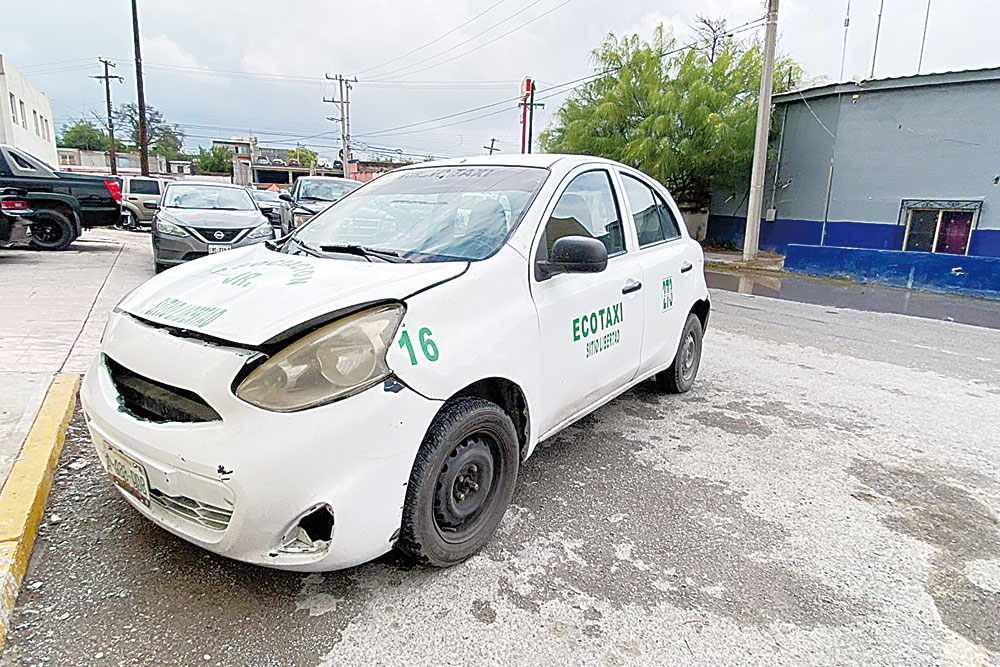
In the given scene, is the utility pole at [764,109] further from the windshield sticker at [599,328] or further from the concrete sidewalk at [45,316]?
the windshield sticker at [599,328]

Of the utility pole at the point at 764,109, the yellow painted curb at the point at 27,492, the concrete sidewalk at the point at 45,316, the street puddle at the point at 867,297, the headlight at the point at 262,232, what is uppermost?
the utility pole at the point at 764,109

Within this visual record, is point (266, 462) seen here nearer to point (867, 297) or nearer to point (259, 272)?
point (259, 272)

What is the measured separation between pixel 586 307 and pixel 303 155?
8888cm

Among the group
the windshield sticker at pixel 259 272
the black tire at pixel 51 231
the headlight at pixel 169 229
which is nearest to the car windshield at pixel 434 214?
the windshield sticker at pixel 259 272

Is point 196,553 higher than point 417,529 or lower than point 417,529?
lower

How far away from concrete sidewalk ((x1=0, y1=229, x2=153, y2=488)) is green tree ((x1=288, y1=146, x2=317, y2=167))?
73.0m

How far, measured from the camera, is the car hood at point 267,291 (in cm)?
209

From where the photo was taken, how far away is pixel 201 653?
6.51 ft

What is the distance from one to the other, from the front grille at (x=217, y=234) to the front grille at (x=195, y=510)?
723cm

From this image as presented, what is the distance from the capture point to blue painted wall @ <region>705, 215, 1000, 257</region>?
53.3 feet

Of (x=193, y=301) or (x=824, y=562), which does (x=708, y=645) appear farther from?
(x=193, y=301)

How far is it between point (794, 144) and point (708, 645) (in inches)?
849

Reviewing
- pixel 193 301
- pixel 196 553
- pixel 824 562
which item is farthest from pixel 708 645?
pixel 193 301

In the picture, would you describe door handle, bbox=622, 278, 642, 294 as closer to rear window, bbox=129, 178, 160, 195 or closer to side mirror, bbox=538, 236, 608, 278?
side mirror, bbox=538, 236, 608, 278
